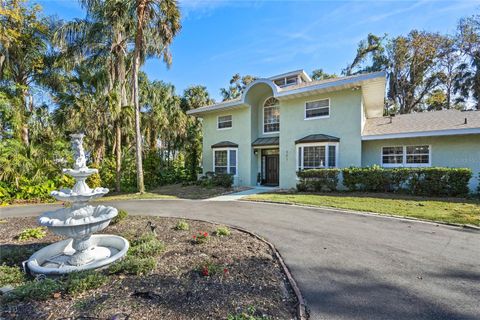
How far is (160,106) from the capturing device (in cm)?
2086

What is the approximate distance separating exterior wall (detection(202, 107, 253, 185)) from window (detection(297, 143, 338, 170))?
3.89 metres

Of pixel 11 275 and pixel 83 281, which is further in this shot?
pixel 11 275

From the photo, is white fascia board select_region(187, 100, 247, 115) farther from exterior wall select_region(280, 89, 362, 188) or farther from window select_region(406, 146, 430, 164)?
window select_region(406, 146, 430, 164)

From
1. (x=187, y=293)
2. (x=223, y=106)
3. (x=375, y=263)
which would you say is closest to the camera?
(x=187, y=293)

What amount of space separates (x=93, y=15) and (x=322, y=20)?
1325 cm

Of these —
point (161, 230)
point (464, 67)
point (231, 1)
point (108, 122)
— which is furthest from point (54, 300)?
point (464, 67)

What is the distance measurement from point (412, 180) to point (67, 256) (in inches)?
534

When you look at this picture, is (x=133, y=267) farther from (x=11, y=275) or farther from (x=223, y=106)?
(x=223, y=106)

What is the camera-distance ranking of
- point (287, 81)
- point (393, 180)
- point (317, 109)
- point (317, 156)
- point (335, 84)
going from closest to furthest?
point (393, 180), point (335, 84), point (317, 156), point (317, 109), point (287, 81)

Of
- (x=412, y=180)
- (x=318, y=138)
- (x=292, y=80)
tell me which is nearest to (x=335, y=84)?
(x=318, y=138)

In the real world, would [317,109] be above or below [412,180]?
above

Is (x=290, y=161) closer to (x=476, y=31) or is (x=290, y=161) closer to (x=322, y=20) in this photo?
(x=322, y=20)

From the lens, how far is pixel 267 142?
16.7 meters

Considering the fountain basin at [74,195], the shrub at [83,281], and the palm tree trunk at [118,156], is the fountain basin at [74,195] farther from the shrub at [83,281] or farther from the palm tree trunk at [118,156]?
the palm tree trunk at [118,156]
